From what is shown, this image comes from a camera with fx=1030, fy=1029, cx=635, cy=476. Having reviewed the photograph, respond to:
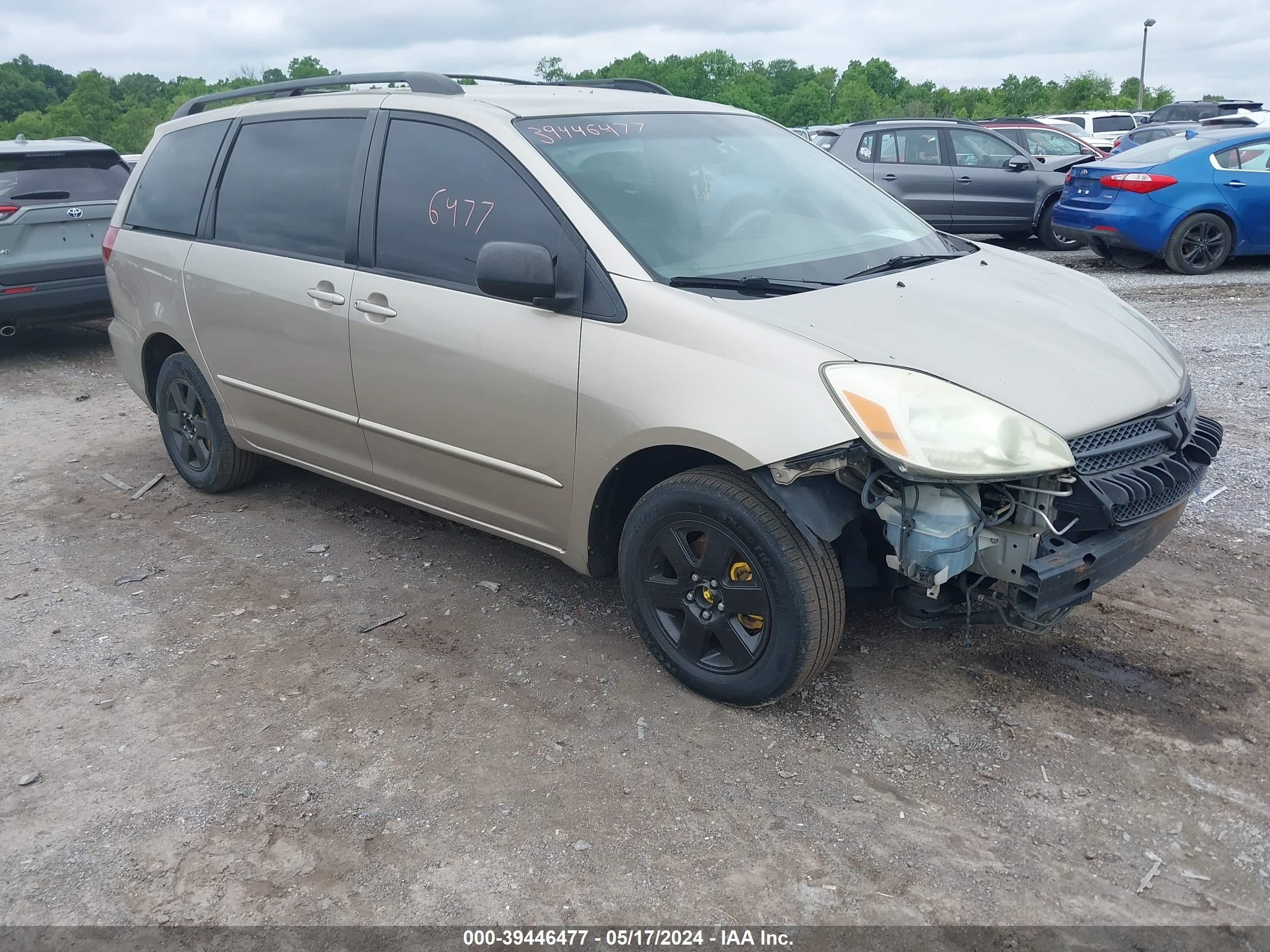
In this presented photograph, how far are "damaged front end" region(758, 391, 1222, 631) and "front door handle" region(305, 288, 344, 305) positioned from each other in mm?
1976

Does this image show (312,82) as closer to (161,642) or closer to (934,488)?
(161,642)

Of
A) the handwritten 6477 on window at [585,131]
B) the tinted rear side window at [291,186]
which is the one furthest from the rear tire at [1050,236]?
the tinted rear side window at [291,186]

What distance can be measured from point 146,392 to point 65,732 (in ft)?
8.48

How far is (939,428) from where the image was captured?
2.80 m

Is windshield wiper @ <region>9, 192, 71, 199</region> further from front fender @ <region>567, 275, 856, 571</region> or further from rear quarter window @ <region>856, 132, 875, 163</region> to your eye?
rear quarter window @ <region>856, 132, 875, 163</region>

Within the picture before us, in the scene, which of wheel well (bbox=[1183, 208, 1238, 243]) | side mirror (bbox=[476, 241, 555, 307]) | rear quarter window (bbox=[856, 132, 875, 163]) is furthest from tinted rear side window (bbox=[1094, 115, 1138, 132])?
side mirror (bbox=[476, 241, 555, 307])

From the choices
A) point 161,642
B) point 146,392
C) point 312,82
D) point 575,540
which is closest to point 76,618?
point 161,642

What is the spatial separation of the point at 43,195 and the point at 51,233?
1.06ft

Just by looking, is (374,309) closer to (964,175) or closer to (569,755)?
(569,755)

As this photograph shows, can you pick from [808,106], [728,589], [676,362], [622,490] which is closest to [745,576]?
[728,589]

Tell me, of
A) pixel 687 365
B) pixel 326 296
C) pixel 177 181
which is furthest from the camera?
pixel 177 181

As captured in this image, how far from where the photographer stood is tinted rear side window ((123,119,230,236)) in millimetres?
4883

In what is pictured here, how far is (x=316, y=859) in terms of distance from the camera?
8.93 feet

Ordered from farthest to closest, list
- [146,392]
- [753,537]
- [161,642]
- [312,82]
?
[146,392], [312,82], [161,642], [753,537]
